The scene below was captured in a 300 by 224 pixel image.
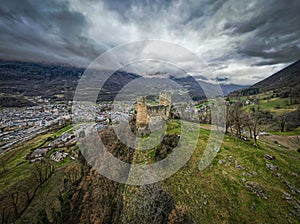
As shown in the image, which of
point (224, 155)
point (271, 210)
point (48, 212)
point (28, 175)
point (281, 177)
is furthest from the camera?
point (28, 175)

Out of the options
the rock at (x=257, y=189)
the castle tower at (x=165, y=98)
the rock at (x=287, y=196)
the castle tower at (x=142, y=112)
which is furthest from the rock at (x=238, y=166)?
the castle tower at (x=165, y=98)

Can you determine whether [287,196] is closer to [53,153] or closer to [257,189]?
[257,189]

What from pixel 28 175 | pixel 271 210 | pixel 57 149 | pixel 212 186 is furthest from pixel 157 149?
pixel 57 149

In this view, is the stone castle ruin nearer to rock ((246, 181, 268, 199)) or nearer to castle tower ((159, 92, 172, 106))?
castle tower ((159, 92, 172, 106))

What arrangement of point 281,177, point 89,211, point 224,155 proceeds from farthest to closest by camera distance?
point 89,211
point 224,155
point 281,177

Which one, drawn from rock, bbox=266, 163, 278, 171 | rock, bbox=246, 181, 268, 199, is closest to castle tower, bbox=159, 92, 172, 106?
rock, bbox=266, 163, 278, 171

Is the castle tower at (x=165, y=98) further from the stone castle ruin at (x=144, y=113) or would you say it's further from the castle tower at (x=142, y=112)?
the castle tower at (x=142, y=112)

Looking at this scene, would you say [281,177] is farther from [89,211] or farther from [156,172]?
[89,211]

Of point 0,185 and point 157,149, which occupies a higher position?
point 157,149
